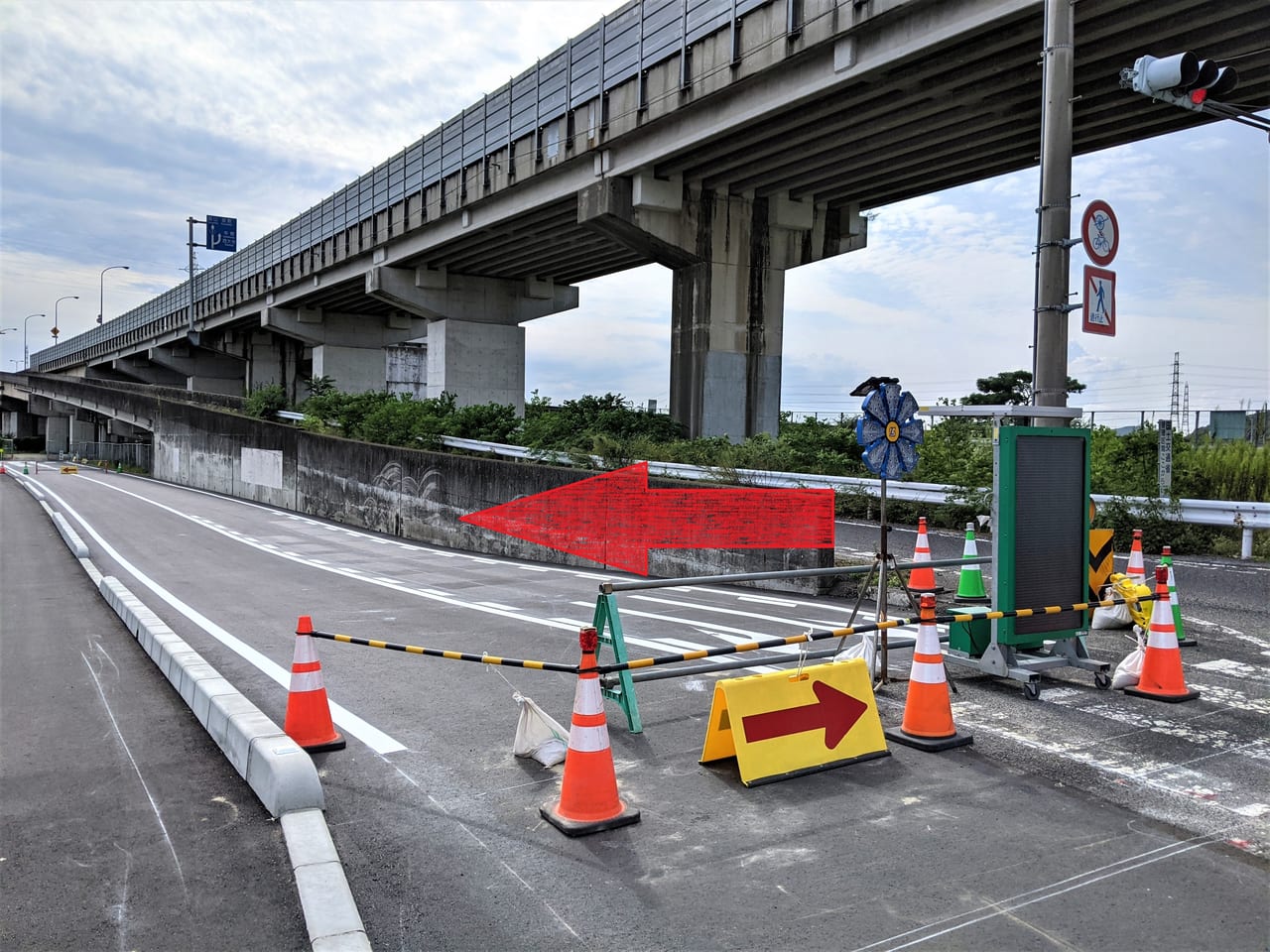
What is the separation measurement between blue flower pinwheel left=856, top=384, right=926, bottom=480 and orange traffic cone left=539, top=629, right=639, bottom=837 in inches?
165

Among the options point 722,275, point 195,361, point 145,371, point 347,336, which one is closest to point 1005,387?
point 722,275

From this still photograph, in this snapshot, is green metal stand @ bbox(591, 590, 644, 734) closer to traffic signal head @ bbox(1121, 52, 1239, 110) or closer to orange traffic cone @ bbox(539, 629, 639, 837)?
orange traffic cone @ bbox(539, 629, 639, 837)

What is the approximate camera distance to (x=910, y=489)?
16547mm

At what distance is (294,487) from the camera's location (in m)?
34.1

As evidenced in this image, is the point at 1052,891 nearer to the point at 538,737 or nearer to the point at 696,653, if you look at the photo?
the point at 696,653

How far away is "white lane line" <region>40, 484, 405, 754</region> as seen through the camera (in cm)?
664

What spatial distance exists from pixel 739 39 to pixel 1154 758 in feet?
63.9

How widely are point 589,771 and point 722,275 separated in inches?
1004

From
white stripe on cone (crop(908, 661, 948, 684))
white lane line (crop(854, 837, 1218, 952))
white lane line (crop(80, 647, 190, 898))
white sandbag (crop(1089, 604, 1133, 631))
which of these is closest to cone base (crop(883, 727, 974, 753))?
white stripe on cone (crop(908, 661, 948, 684))

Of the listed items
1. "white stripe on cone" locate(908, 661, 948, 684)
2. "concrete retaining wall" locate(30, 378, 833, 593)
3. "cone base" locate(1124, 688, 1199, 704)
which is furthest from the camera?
"concrete retaining wall" locate(30, 378, 833, 593)

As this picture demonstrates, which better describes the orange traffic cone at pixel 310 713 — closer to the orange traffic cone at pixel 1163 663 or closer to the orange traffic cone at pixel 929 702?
the orange traffic cone at pixel 929 702

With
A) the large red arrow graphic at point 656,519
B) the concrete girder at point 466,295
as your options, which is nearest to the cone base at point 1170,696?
the large red arrow graphic at point 656,519

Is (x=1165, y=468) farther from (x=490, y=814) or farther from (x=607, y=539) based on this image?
(x=490, y=814)

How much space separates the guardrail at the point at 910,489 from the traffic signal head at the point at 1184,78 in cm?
556
